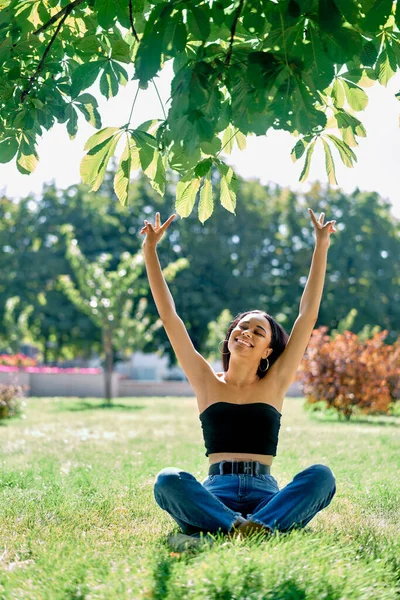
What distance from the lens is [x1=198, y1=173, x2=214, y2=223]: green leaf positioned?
3.83 metres

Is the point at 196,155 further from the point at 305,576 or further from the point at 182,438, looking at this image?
the point at 182,438

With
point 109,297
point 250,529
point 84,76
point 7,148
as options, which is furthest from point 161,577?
point 109,297

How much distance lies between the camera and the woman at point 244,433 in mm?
3535

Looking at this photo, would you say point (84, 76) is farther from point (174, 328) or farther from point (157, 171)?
point (174, 328)

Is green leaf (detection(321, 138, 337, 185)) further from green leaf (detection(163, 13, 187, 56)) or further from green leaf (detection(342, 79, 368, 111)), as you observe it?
green leaf (detection(163, 13, 187, 56))

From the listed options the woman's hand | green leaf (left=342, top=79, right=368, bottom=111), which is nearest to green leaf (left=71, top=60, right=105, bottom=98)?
the woman's hand

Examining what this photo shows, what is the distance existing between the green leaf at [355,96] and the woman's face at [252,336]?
1.30 metres

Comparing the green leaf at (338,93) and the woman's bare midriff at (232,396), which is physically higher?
the green leaf at (338,93)

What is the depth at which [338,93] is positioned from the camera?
146 inches

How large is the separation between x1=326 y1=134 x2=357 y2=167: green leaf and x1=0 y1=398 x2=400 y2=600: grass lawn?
187cm

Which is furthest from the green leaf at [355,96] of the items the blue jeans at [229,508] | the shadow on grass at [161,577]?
the shadow on grass at [161,577]

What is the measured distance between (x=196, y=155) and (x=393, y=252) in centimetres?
3539

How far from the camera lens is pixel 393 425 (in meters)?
13.4

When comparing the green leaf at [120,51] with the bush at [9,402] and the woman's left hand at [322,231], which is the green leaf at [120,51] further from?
the bush at [9,402]
